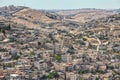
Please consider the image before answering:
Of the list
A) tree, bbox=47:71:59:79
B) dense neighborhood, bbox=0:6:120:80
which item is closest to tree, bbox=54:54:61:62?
dense neighborhood, bbox=0:6:120:80

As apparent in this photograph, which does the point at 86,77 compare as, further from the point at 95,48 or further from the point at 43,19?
the point at 43,19

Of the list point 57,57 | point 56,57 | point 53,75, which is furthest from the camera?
point 56,57

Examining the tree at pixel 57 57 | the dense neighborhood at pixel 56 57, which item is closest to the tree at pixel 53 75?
the dense neighborhood at pixel 56 57

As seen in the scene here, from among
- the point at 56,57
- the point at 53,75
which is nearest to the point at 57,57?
the point at 56,57

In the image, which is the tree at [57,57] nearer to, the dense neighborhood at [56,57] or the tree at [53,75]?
the dense neighborhood at [56,57]

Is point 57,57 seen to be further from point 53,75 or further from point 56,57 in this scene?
point 53,75

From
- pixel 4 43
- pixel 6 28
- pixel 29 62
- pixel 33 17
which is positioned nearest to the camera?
pixel 29 62

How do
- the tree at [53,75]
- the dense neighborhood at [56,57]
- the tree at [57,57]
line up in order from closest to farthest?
the tree at [53,75] < the dense neighborhood at [56,57] < the tree at [57,57]

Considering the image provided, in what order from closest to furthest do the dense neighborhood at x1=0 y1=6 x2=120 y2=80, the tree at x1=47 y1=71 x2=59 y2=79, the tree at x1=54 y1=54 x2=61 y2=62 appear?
1. the tree at x1=47 y1=71 x2=59 y2=79
2. the dense neighborhood at x1=0 y1=6 x2=120 y2=80
3. the tree at x1=54 y1=54 x2=61 y2=62

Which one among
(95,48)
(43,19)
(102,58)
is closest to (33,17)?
(43,19)

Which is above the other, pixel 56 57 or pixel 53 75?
pixel 53 75

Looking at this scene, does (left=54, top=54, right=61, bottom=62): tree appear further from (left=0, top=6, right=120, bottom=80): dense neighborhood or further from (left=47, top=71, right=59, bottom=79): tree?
(left=47, top=71, right=59, bottom=79): tree
